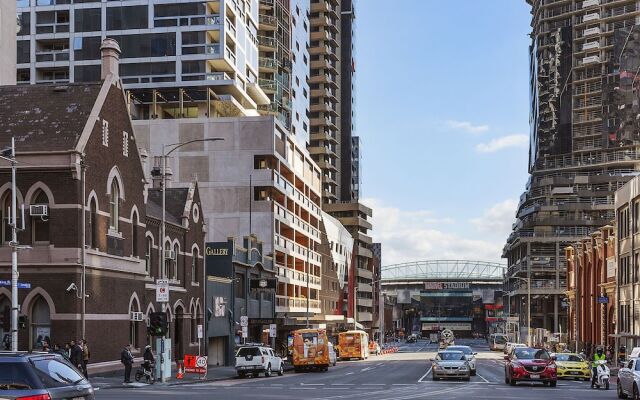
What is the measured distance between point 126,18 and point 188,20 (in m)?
5.60

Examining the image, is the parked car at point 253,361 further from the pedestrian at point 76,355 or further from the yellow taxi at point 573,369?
the yellow taxi at point 573,369

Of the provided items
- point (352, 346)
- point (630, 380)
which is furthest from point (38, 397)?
point (352, 346)

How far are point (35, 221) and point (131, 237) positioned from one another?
664cm

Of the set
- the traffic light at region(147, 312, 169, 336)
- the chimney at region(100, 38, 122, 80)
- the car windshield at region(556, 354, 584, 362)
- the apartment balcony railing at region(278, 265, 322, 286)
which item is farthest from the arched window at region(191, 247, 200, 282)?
the apartment balcony railing at region(278, 265, 322, 286)

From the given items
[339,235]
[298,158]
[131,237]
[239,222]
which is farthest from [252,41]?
[131,237]

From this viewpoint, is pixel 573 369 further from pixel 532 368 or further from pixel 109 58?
pixel 109 58

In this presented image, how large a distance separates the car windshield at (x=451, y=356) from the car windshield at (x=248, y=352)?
9914mm

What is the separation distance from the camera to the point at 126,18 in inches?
3543

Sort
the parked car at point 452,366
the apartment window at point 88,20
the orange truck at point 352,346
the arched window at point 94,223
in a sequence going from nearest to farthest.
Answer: the arched window at point 94,223 < the parked car at point 452,366 < the orange truck at point 352,346 < the apartment window at point 88,20

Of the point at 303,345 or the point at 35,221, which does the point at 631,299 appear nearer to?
the point at 303,345

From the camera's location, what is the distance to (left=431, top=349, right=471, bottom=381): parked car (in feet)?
149

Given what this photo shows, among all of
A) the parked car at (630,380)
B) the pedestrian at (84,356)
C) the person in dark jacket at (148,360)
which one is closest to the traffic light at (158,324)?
the person in dark jacket at (148,360)

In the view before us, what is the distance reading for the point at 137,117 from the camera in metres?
91.9

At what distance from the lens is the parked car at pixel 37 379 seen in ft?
46.9
